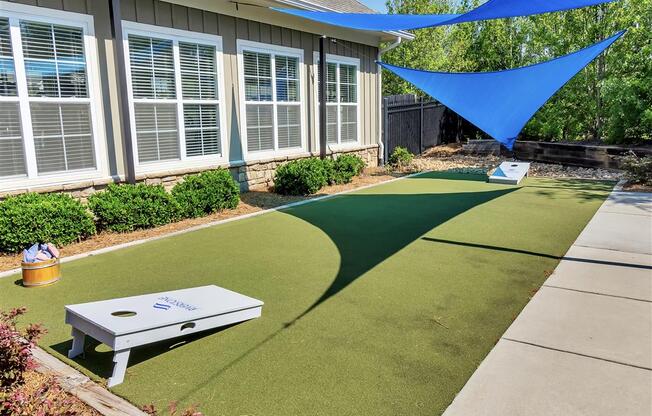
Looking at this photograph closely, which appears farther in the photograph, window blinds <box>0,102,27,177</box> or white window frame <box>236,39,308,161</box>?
white window frame <box>236,39,308,161</box>

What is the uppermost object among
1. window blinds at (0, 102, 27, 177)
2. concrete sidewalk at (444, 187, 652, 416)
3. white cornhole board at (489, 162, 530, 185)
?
window blinds at (0, 102, 27, 177)

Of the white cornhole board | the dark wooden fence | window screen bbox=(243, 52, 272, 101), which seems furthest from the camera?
the dark wooden fence

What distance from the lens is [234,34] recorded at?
7973 mm

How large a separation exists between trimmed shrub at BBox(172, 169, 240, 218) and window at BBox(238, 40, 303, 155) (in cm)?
156

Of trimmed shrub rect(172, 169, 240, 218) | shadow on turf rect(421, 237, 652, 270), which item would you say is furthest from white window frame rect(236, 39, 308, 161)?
shadow on turf rect(421, 237, 652, 270)

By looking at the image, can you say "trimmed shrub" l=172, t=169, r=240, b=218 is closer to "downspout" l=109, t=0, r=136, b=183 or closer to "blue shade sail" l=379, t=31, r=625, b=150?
"downspout" l=109, t=0, r=136, b=183

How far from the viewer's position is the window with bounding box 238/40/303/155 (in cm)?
842

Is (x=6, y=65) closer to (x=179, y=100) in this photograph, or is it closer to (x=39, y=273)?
(x=179, y=100)

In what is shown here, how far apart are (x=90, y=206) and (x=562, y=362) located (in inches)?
209

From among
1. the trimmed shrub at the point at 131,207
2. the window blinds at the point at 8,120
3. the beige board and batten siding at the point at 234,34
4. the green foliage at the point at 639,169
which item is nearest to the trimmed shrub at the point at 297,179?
the beige board and batten siding at the point at 234,34

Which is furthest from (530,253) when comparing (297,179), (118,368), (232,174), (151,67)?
(151,67)

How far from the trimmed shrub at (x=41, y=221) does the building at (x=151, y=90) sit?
0.62 m

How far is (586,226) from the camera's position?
19.6 ft

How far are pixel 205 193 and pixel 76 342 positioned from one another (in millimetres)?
4039
